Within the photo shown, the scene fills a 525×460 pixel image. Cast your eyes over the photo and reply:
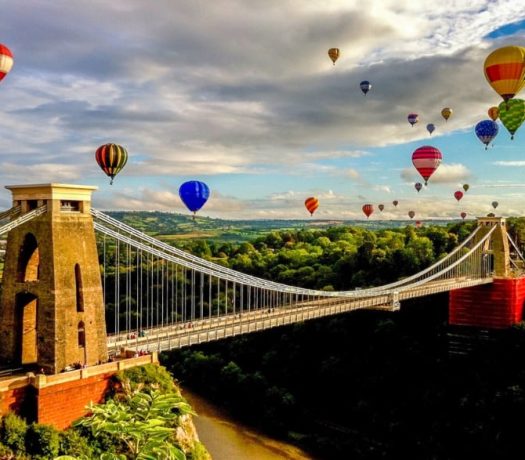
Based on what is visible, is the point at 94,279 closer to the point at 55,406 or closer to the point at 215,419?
the point at 55,406

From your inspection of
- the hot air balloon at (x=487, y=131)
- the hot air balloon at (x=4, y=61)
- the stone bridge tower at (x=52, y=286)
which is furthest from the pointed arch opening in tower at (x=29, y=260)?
the hot air balloon at (x=487, y=131)

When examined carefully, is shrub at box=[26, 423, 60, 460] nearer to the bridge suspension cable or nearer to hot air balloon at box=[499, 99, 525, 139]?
the bridge suspension cable

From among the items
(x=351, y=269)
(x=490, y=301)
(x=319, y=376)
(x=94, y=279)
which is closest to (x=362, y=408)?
(x=319, y=376)

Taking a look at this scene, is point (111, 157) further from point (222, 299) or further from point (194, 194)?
point (222, 299)

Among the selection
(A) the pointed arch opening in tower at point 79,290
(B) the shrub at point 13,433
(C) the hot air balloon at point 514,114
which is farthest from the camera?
(C) the hot air balloon at point 514,114

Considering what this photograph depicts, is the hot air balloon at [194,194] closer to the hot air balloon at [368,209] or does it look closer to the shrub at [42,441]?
the shrub at [42,441]

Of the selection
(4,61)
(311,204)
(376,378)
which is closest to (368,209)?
(311,204)

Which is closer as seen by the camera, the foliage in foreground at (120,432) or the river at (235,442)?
the foliage in foreground at (120,432)
